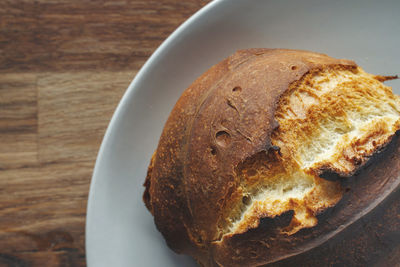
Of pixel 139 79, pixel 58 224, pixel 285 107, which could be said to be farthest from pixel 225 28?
pixel 58 224

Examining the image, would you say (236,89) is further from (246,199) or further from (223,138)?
(246,199)

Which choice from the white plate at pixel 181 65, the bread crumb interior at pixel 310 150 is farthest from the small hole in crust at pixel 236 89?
the white plate at pixel 181 65

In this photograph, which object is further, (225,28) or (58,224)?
(58,224)

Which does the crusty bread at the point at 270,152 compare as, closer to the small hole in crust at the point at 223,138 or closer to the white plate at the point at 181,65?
the small hole in crust at the point at 223,138

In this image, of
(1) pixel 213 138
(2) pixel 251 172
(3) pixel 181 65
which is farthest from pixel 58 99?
(2) pixel 251 172

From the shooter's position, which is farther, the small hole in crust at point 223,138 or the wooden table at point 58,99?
the wooden table at point 58,99

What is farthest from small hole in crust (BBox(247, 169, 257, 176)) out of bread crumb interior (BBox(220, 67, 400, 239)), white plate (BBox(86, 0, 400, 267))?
white plate (BBox(86, 0, 400, 267))

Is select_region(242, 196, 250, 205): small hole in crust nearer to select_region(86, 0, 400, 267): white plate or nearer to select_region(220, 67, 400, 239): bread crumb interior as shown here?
select_region(220, 67, 400, 239): bread crumb interior

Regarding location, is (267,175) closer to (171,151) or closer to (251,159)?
(251,159)
